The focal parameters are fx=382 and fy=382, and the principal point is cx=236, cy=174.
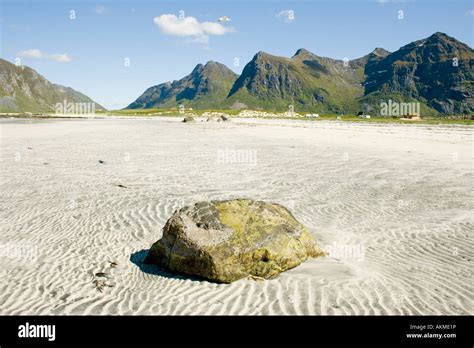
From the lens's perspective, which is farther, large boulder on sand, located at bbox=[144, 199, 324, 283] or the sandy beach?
large boulder on sand, located at bbox=[144, 199, 324, 283]

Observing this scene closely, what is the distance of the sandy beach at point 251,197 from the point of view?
278 inches

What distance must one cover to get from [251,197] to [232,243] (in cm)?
700

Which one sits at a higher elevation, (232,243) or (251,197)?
(251,197)

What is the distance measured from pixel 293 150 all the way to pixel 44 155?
59.4 ft

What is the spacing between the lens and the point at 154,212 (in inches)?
518

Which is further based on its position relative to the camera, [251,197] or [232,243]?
[251,197]

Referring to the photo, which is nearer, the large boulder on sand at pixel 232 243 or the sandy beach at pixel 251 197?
the sandy beach at pixel 251 197

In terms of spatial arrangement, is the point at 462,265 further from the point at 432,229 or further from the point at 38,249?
the point at 38,249

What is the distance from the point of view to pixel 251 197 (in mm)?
14977

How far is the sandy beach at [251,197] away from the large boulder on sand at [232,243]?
28cm

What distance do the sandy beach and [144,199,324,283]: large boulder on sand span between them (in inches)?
10.9

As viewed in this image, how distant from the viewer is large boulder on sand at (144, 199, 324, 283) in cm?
788

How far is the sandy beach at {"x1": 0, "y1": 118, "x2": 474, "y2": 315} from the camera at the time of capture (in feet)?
23.2
